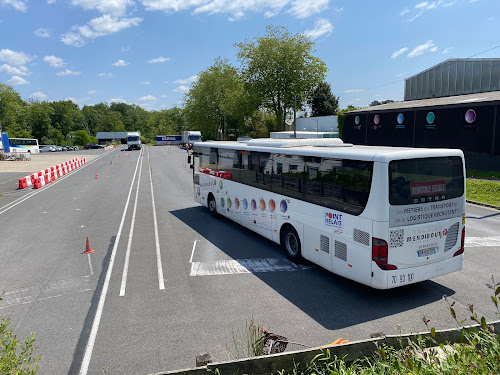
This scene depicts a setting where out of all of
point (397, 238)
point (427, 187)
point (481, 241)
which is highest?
point (427, 187)

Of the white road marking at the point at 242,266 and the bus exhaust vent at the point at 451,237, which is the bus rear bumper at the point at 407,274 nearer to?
the bus exhaust vent at the point at 451,237

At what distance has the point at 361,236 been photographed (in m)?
7.90

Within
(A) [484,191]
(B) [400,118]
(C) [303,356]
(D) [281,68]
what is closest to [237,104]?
(D) [281,68]

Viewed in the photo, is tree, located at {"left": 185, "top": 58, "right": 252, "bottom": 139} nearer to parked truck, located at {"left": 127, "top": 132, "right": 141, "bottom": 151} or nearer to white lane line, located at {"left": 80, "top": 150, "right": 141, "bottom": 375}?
parked truck, located at {"left": 127, "top": 132, "right": 141, "bottom": 151}

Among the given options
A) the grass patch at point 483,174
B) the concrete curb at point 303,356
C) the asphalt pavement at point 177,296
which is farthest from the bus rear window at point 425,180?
the grass patch at point 483,174

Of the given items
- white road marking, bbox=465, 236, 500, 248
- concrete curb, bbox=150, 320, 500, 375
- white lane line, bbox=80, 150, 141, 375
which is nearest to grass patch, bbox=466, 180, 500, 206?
white road marking, bbox=465, 236, 500, 248

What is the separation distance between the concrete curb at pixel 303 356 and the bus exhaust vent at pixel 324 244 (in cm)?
398

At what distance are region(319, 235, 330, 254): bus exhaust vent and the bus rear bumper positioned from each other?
1.45 metres

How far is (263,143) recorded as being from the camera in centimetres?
1244

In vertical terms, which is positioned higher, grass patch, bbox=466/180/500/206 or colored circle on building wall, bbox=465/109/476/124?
colored circle on building wall, bbox=465/109/476/124

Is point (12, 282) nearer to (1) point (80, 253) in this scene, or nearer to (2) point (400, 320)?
(1) point (80, 253)

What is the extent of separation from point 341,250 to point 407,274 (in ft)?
4.75

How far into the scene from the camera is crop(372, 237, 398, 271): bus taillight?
7469 millimetres

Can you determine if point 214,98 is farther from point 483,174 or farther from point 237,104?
point 483,174
